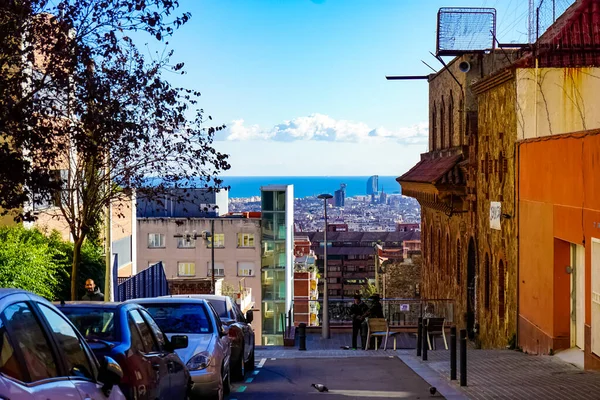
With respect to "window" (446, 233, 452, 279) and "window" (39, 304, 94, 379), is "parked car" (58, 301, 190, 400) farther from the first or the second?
"window" (446, 233, 452, 279)

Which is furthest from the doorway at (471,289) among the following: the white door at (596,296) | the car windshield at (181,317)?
the car windshield at (181,317)

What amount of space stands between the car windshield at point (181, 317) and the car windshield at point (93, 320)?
15.1ft

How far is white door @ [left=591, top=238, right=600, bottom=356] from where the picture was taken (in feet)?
50.3

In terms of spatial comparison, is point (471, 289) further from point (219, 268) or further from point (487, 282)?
point (219, 268)

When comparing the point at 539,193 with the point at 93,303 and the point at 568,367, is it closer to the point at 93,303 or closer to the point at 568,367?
the point at 568,367

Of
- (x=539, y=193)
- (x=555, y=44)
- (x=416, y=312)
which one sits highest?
(x=555, y=44)

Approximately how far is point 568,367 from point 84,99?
30.6ft

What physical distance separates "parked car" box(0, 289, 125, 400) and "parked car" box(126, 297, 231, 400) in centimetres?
512

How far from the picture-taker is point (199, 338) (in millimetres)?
12891

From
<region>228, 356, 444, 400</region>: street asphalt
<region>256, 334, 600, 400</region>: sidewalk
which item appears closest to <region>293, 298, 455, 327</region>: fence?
<region>256, 334, 600, 400</region>: sidewalk

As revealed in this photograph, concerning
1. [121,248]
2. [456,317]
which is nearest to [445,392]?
[456,317]

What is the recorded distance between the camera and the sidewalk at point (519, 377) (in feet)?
43.9

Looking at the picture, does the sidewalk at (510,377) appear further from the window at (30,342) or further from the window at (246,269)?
the window at (246,269)

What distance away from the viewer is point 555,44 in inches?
1003
